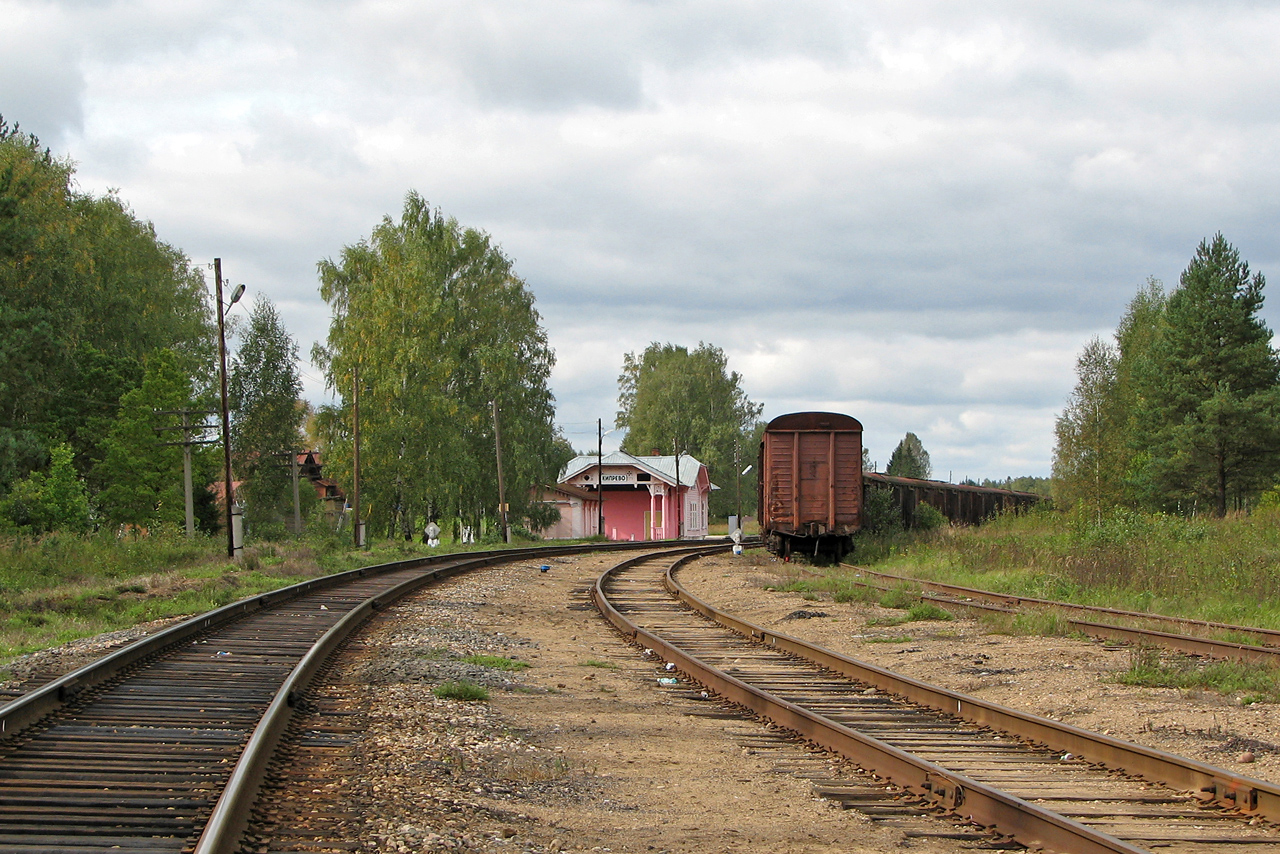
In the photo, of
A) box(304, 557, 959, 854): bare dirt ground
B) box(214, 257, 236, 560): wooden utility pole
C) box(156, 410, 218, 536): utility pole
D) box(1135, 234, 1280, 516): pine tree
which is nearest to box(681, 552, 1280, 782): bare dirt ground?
box(304, 557, 959, 854): bare dirt ground

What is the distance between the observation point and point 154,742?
676 centimetres

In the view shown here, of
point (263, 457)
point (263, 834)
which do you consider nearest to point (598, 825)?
point (263, 834)

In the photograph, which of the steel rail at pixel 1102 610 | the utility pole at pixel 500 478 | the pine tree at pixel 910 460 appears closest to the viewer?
the steel rail at pixel 1102 610

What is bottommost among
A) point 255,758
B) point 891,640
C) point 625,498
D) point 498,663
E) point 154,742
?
point 891,640

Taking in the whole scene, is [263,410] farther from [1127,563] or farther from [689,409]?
[1127,563]

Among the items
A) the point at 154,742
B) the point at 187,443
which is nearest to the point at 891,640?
the point at 154,742

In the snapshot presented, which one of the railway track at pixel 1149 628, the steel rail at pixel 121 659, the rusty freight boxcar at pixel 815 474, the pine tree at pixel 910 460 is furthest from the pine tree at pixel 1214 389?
the pine tree at pixel 910 460

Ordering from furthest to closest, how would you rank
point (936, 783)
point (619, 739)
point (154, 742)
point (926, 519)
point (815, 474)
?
1. point (926, 519)
2. point (815, 474)
3. point (619, 739)
4. point (154, 742)
5. point (936, 783)

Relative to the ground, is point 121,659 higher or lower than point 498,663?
higher

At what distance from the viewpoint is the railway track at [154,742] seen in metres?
4.86

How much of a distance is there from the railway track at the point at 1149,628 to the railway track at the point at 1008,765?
3.70 metres

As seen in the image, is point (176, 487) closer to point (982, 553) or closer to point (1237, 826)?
point (982, 553)

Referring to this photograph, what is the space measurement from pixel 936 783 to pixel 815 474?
21.1 meters

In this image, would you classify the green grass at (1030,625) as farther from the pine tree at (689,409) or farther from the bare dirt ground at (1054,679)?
the pine tree at (689,409)
